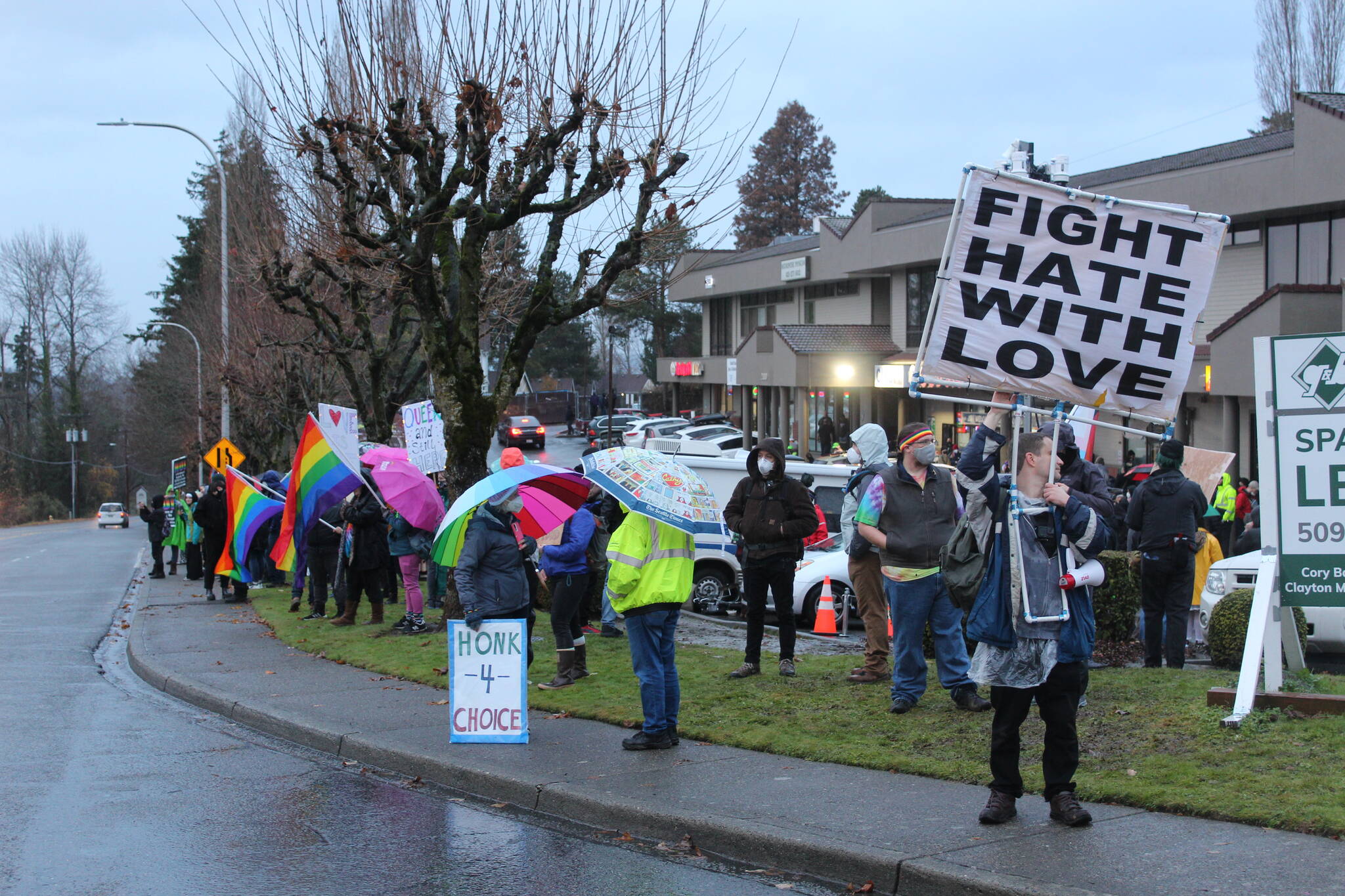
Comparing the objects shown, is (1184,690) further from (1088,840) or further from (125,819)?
(125,819)

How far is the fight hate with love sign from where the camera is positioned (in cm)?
616

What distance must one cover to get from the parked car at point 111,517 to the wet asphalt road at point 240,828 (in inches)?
2590

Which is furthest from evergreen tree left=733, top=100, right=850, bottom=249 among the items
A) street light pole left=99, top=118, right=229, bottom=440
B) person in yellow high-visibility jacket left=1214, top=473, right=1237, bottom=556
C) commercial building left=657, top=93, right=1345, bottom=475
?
person in yellow high-visibility jacket left=1214, top=473, right=1237, bottom=556

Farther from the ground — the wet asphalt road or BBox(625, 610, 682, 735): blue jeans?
BBox(625, 610, 682, 735): blue jeans

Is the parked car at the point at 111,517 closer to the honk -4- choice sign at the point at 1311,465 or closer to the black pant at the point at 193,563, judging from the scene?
the black pant at the point at 193,563

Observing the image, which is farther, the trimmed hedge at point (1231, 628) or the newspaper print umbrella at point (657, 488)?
the trimmed hedge at point (1231, 628)

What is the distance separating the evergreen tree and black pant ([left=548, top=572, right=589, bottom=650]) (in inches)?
3216

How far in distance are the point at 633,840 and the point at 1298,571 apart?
4467 millimetres

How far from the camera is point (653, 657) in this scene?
7.86 m

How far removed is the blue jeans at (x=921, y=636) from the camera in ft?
27.6

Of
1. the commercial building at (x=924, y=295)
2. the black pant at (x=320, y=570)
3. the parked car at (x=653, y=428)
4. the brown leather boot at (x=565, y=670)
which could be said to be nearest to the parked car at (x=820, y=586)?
the commercial building at (x=924, y=295)

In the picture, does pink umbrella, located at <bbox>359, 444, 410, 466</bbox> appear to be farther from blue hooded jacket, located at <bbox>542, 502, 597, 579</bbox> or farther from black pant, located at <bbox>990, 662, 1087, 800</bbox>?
black pant, located at <bbox>990, 662, 1087, 800</bbox>

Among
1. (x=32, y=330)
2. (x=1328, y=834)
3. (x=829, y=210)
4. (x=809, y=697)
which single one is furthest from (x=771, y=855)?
(x=32, y=330)

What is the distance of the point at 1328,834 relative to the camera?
5348 mm
